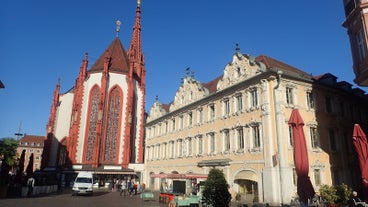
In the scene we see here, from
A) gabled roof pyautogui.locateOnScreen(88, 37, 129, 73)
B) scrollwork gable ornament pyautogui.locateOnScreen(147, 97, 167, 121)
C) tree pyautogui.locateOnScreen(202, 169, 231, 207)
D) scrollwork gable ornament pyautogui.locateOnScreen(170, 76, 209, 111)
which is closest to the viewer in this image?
tree pyautogui.locateOnScreen(202, 169, 231, 207)

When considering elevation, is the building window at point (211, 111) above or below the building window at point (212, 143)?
above

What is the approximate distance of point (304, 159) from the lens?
14922 millimetres

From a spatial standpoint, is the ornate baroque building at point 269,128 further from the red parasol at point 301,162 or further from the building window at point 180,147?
the red parasol at point 301,162

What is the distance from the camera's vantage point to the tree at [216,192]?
34.0ft

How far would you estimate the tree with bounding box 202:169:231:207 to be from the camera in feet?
34.0

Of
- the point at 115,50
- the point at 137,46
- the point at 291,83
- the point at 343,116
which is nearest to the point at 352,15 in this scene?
the point at 291,83

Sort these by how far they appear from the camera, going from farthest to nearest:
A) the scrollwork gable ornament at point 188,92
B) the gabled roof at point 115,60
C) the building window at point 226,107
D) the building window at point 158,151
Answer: the gabled roof at point 115,60 < the building window at point 158,151 < the scrollwork gable ornament at point 188,92 < the building window at point 226,107

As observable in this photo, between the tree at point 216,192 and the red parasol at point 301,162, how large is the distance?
18.3 ft

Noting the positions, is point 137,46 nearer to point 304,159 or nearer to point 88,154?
point 88,154

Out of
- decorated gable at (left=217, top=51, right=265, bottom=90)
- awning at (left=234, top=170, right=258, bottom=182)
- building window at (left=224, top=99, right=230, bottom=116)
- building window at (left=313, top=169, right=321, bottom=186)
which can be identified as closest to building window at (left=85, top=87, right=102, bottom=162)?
building window at (left=224, top=99, right=230, bottom=116)

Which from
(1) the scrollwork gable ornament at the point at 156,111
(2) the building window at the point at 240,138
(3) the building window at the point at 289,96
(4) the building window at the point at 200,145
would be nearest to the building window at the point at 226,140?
(2) the building window at the point at 240,138

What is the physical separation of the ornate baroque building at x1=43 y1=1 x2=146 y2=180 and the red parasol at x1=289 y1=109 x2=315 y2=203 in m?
35.1

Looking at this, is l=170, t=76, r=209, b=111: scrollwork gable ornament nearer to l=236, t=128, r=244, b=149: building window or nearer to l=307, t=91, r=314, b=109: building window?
l=236, t=128, r=244, b=149: building window

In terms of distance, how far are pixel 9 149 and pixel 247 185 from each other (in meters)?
41.2
